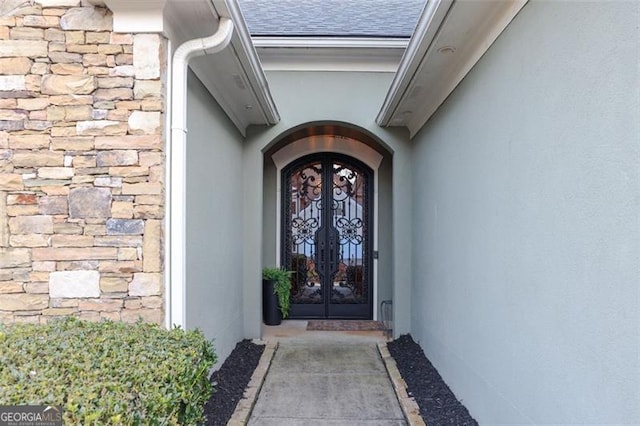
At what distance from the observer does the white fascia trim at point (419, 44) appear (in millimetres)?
2826

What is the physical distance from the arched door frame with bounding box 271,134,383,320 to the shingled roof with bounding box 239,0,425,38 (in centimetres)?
172

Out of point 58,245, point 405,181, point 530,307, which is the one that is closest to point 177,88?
point 58,245

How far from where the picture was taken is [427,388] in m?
4.05

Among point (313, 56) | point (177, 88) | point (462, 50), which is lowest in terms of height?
point (177, 88)

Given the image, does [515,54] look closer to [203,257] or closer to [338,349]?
[203,257]

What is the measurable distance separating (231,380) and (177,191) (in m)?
2.23

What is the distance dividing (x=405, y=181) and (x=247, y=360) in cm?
305

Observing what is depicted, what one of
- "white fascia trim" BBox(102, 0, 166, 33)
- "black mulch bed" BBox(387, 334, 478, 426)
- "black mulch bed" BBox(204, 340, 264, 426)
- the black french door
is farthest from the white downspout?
the black french door

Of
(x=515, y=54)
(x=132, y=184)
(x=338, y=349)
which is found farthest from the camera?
(x=338, y=349)

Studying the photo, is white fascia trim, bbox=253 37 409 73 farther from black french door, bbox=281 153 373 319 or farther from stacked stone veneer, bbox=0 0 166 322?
stacked stone veneer, bbox=0 0 166 322

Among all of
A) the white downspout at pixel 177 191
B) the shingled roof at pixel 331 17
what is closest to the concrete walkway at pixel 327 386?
the white downspout at pixel 177 191

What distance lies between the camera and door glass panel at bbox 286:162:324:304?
7117 mm

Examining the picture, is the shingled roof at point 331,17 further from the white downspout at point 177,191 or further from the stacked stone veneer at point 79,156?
the stacked stone veneer at point 79,156

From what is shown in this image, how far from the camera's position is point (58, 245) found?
274 cm
